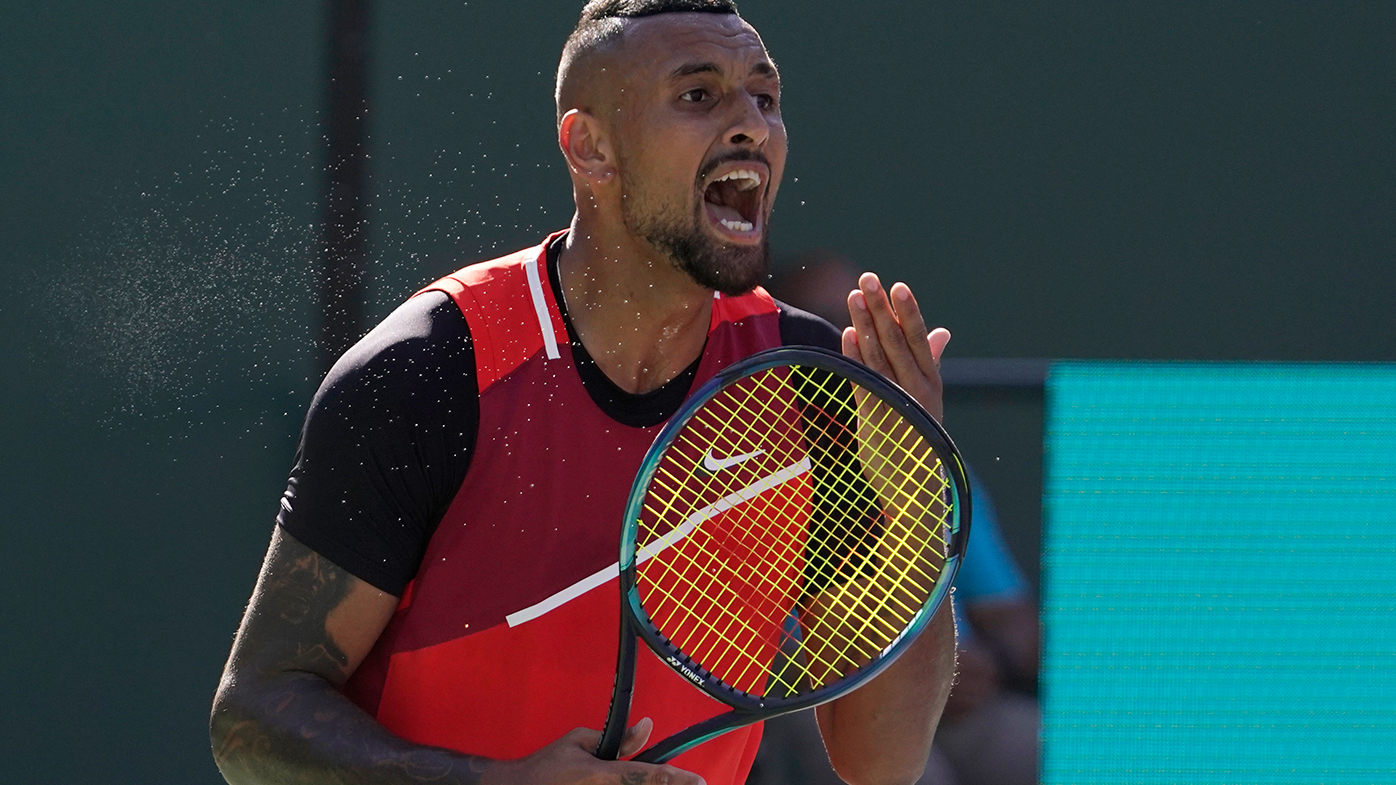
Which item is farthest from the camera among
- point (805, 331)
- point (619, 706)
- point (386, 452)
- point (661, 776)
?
point (805, 331)

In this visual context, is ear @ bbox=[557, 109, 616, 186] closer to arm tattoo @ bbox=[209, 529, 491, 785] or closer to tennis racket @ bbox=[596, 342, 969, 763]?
tennis racket @ bbox=[596, 342, 969, 763]

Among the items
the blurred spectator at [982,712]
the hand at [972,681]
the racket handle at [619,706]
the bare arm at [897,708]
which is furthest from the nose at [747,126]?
the hand at [972,681]

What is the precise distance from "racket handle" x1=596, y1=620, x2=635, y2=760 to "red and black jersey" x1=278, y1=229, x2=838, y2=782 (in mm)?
210

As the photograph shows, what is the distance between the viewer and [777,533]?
204 centimetres

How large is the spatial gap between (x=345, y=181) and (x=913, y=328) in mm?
1788

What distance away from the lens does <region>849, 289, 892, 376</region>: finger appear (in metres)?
1.79

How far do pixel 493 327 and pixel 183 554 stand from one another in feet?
5.27

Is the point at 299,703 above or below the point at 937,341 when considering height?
below

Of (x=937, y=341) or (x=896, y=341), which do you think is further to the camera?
(x=937, y=341)

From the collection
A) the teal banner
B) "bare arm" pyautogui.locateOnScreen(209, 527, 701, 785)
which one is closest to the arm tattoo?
"bare arm" pyautogui.locateOnScreen(209, 527, 701, 785)

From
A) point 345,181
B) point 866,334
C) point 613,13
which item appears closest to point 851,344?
point 866,334

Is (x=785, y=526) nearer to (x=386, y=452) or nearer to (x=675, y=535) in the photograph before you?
(x=675, y=535)

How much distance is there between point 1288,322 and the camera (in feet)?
11.5

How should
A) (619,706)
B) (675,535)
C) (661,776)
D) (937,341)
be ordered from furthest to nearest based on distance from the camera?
(675,535) < (937,341) < (619,706) < (661,776)
